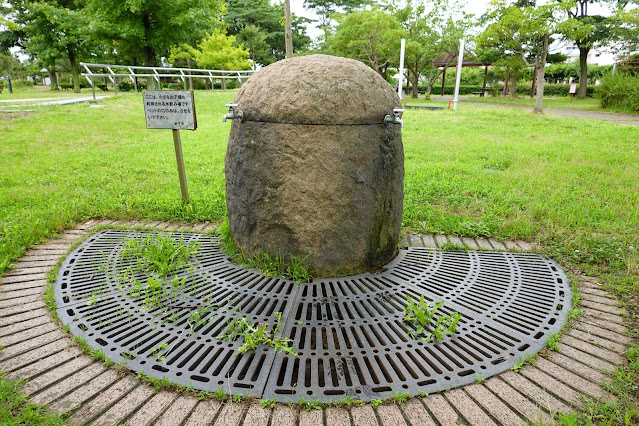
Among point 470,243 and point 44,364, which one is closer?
point 44,364

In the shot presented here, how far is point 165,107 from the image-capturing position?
4285 mm

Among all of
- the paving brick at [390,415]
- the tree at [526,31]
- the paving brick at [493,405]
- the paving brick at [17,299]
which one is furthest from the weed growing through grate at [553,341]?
the tree at [526,31]

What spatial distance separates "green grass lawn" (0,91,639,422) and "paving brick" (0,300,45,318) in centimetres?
Answer: 68

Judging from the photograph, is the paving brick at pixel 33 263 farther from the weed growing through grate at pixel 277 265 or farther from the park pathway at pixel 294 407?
the weed growing through grate at pixel 277 265

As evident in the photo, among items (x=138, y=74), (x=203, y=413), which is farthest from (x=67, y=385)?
(x=138, y=74)

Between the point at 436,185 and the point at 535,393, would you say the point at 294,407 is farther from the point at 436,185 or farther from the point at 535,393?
the point at 436,185

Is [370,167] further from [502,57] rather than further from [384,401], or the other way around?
[502,57]

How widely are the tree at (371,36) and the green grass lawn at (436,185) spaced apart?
1661cm

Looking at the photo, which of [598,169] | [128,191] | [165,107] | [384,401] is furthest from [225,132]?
[384,401]

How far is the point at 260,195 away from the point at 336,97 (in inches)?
37.7

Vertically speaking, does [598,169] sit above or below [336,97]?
below

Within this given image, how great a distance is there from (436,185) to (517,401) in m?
3.80

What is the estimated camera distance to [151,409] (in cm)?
193

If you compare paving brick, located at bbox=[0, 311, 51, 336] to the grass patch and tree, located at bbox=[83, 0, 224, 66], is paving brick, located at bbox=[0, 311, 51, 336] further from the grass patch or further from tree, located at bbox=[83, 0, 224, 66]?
A: tree, located at bbox=[83, 0, 224, 66]
